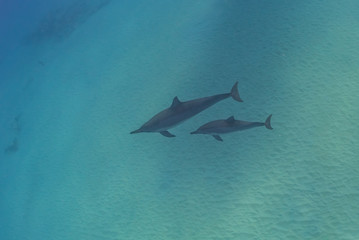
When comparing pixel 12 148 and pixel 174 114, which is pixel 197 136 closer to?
pixel 174 114

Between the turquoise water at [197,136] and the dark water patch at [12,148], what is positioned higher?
the dark water patch at [12,148]

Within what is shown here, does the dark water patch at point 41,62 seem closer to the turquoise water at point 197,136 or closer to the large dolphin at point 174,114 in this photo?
the turquoise water at point 197,136

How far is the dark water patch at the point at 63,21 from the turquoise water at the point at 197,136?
4353 millimetres

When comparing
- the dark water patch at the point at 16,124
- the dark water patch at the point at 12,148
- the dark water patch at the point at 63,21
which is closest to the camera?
the dark water patch at the point at 12,148

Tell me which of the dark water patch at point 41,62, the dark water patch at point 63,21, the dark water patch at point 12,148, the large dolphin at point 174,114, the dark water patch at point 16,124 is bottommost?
the large dolphin at point 174,114

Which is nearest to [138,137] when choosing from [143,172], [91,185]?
[143,172]

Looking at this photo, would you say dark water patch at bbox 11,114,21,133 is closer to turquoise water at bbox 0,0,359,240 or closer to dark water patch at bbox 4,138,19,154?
turquoise water at bbox 0,0,359,240

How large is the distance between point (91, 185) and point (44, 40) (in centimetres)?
1283

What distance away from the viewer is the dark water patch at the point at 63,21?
15945 mm

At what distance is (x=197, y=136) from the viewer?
6941mm

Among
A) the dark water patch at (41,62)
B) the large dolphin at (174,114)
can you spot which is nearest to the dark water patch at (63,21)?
the dark water patch at (41,62)

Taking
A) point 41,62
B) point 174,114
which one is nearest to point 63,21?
point 41,62

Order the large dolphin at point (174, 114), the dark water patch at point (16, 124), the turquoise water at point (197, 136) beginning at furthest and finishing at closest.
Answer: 1. the dark water patch at point (16, 124)
2. the turquoise water at point (197, 136)
3. the large dolphin at point (174, 114)

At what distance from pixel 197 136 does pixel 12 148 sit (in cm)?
885
